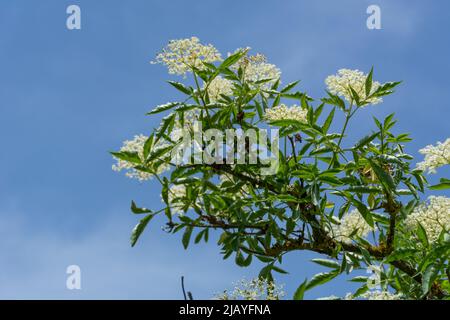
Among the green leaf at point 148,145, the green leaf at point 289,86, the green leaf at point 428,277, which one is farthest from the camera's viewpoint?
the green leaf at point 289,86

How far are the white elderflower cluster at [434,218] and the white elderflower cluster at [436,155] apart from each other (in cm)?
23

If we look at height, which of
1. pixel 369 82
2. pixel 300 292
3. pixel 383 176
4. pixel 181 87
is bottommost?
pixel 300 292

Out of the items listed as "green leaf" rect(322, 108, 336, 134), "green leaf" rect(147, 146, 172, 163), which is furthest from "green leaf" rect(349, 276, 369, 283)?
"green leaf" rect(147, 146, 172, 163)

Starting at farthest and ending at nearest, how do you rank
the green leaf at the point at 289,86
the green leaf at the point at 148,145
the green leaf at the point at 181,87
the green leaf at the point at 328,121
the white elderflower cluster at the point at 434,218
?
the green leaf at the point at 289,86
the green leaf at the point at 181,87
the green leaf at the point at 328,121
the green leaf at the point at 148,145
the white elderflower cluster at the point at 434,218

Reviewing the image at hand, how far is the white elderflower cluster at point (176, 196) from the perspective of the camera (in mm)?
3470

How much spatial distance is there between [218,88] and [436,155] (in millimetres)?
1127

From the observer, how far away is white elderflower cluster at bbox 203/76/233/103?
3.71 meters

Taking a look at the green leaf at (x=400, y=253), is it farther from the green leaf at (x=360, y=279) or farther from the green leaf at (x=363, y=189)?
the green leaf at (x=363, y=189)

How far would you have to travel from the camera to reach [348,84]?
3.53 metres

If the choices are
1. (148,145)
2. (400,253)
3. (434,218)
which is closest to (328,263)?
(400,253)

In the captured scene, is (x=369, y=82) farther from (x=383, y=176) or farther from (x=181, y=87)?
(x=181, y=87)

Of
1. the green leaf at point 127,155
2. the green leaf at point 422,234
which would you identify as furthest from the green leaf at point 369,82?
the green leaf at point 127,155
